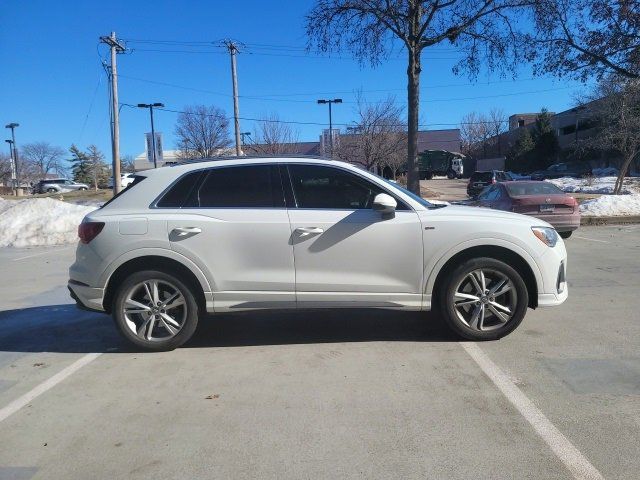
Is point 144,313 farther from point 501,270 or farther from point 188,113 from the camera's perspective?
point 188,113

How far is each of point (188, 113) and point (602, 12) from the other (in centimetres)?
3978

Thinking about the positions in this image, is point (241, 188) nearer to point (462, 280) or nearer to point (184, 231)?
point (184, 231)

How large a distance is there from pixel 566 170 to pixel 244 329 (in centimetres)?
5748

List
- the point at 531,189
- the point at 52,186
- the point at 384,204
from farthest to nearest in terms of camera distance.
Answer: the point at 52,186, the point at 531,189, the point at 384,204

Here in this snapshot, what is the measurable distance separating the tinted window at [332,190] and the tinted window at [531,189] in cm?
867

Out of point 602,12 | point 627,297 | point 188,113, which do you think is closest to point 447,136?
point 188,113

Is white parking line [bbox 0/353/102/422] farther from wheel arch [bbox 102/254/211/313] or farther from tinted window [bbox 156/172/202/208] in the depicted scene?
tinted window [bbox 156/172/202/208]

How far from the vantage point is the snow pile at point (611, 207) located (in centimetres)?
1777

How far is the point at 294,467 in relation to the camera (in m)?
3.19

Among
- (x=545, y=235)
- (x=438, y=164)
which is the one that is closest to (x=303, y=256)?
(x=545, y=235)

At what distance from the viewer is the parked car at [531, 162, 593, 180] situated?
2052 inches

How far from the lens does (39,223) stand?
15742 millimetres

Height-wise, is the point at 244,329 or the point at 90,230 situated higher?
the point at 90,230

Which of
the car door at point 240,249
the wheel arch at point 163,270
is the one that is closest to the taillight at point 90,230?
the wheel arch at point 163,270
